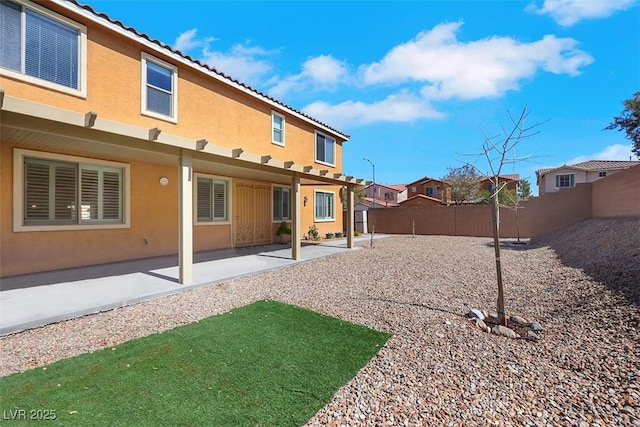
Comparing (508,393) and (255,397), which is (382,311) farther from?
(255,397)

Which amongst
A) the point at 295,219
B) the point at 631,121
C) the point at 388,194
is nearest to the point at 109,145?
the point at 295,219

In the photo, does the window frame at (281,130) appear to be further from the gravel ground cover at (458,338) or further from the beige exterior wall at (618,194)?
the beige exterior wall at (618,194)

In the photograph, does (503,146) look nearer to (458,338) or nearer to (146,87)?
(458,338)

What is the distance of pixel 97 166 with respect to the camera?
27.1 ft

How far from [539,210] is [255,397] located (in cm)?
2094

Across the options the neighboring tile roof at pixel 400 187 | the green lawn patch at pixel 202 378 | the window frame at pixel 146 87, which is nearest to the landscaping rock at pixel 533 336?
the green lawn patch at pixel 202 378

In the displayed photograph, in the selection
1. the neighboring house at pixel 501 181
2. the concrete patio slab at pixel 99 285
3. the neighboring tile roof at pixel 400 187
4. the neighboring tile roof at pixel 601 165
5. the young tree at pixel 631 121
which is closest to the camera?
the concrete patio slab at pixel 99 285

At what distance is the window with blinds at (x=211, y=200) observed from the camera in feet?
36.2

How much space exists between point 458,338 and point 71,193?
9.41 meters

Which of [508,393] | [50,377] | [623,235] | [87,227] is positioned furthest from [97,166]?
[623,235]

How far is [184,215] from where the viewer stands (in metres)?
6.75

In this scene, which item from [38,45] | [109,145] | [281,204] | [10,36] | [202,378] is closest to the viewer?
[202,378]

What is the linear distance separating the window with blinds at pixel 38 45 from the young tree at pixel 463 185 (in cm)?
3125

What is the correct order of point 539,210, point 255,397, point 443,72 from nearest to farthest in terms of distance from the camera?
point 255,397 < point 443,72 < point 539,210
